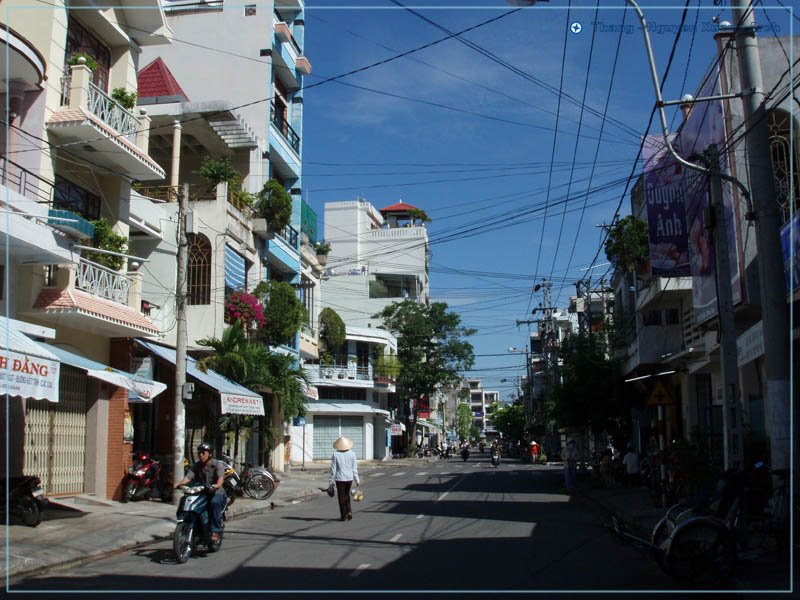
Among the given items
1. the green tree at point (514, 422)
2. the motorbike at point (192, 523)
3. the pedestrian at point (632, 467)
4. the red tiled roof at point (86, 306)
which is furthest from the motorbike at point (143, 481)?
the green tree at point (514, 422)

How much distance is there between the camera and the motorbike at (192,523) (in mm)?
11289

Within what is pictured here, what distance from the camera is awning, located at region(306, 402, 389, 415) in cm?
5391

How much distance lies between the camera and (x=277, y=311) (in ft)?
102

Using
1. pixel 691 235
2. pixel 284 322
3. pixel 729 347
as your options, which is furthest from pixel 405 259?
Answer: pixel 729 347

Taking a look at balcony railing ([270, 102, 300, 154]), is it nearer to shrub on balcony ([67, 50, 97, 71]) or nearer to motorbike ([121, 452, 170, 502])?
shrub on balcony ([67, 50, 97, 71])

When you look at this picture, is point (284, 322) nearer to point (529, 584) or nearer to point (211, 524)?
point (211, 524)

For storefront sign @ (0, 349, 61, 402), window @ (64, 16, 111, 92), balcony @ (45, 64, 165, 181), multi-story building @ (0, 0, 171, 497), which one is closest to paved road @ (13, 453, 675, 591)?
→ storefront sign @ (0, 349, 61, 402)

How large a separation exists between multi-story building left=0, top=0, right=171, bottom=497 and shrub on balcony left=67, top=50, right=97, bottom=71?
0.04 meters

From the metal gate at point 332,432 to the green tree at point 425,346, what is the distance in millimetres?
7189

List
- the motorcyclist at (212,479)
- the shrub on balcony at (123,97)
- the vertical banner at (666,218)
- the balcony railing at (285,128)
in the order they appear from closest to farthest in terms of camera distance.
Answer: the motorcyclist at (212,479)
the shrub on balcony at (123,97)
the vertical banner at (666,218)
the balcony railing at (285,128)

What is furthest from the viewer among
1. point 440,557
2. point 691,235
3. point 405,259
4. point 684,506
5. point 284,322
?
point 405,259

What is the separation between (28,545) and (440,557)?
6216 millimetres

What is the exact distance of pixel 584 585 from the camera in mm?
9422

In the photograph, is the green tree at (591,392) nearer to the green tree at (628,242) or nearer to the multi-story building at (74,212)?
the green tree at (628,242)
